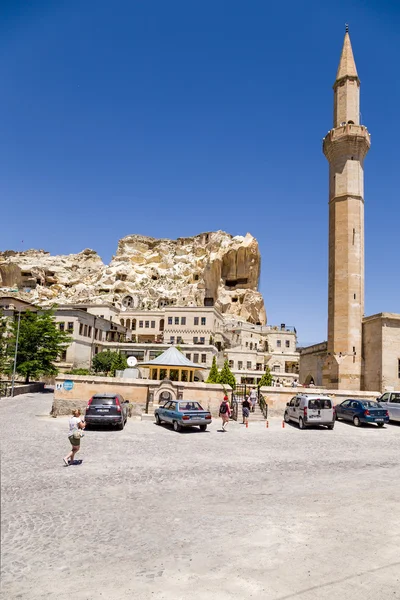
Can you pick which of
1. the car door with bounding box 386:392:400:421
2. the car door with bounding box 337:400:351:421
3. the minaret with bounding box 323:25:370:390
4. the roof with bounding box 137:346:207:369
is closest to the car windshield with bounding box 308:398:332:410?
the car door with bounding box 337:400:351:421

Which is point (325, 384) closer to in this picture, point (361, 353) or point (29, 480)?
point (361, 353)

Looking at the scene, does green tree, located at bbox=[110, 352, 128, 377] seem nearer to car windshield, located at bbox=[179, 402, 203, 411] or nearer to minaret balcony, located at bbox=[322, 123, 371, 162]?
car windshield, located at bbox=[179, 402, 203, 411]

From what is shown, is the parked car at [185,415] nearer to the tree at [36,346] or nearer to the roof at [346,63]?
the tree at [36,346]

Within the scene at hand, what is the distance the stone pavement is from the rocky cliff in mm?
70625

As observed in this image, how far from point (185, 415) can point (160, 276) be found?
284 ft

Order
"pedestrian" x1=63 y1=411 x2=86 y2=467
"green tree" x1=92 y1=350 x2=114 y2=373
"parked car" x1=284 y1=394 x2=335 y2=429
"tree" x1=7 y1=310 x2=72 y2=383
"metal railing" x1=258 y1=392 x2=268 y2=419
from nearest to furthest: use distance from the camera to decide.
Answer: "pedestrian" x1=63 y1=411 x2=86 y2=467 < "parked car" x1=284 y1=394 x2=335 y2=429 < "metal railing" x1=258 y1=392 x2=268 y2=419 < "tree" x1=7 y1=310 x2=72 y2=383 < "green tree" x1=92 y1=350 x2=114 y2=373

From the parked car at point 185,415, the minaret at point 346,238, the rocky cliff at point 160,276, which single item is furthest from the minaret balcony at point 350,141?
the rocky cliff at point 160,276

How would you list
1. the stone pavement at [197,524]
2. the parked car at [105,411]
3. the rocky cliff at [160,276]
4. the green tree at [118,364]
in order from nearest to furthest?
1. the stone pavement at [197,524]
2. the parked car at [105,411]
3. the green tree at [118,364]
4. the rocky cliff at [160,276]

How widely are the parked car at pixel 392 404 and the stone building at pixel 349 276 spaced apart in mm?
6128

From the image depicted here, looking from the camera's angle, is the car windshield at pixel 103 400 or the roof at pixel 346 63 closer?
the car windshield at pixel 103 400

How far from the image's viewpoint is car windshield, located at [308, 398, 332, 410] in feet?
72.3

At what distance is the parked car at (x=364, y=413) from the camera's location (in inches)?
902

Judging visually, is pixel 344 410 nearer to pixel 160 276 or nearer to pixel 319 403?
pixel 319 403

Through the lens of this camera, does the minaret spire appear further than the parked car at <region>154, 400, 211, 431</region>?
Yes
